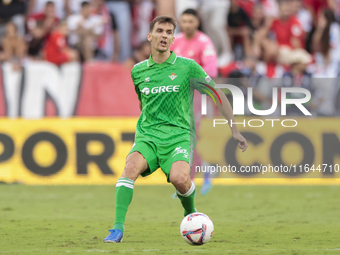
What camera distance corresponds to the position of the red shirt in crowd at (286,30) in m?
15.3

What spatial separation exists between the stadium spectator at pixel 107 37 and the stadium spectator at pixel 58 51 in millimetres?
832

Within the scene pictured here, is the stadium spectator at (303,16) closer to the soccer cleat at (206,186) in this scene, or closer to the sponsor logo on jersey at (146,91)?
the soccer cleat at (206,186)

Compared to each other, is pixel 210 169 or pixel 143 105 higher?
pixel 143 105

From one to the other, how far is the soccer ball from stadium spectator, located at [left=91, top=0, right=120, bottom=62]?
9440 millimetres

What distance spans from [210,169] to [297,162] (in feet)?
7.55

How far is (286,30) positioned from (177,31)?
277 centimetres

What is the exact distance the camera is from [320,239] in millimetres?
6395

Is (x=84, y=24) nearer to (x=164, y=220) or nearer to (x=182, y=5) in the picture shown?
(x=182, y=5)

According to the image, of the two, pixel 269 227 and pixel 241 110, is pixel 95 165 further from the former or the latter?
pixel 269 227

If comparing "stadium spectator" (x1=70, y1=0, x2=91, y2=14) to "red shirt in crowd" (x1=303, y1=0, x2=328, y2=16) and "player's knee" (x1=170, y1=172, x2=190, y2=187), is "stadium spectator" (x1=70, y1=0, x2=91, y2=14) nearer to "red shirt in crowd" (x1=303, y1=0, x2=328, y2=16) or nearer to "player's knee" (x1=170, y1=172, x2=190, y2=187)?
"red shirt in crowd" (x1=303, y1=0, x2=328, y2=16)

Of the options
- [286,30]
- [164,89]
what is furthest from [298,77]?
[164,89]

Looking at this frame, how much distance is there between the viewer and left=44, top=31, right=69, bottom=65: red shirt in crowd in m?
14.1

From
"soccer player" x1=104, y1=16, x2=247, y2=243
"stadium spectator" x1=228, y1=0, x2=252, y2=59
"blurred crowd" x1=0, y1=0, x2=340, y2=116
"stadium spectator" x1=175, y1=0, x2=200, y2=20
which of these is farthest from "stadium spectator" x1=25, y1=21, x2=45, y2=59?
"soccer player" x1=104, y1=16, x2=247, y2=243

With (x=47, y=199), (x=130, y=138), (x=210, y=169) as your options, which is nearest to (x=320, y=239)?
(x=210, y=169)
